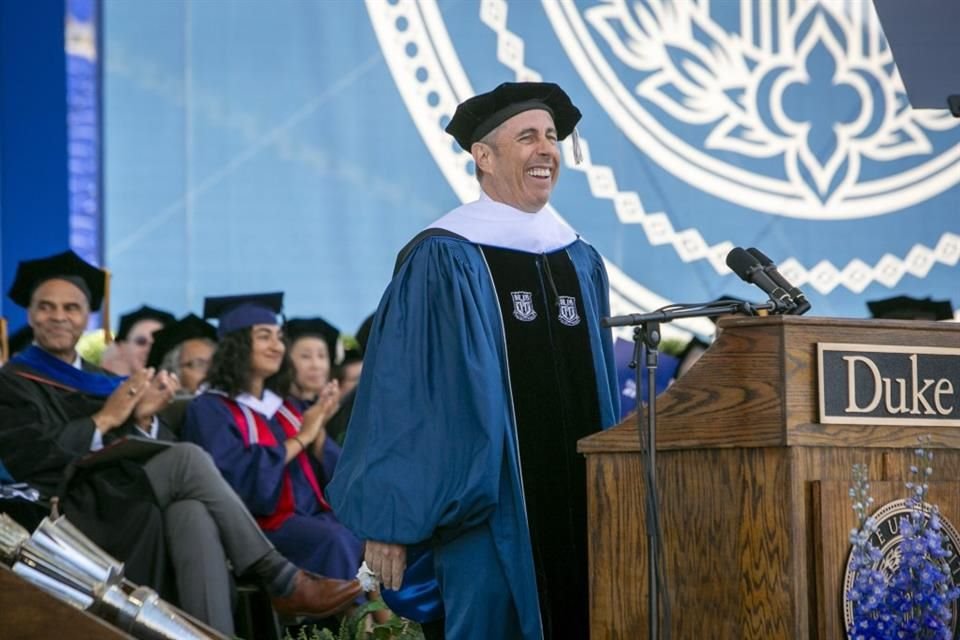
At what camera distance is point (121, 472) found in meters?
5.36

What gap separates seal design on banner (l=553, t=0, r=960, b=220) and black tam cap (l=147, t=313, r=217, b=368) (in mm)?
2093

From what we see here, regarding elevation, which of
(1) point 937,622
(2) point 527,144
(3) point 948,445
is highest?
(2) point 527,144

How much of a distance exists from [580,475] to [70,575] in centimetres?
132

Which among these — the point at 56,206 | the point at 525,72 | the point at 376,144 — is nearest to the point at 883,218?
the point at 525,72

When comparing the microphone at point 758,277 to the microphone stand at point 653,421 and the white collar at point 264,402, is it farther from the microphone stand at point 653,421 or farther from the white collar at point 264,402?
the white collar at point 264,402

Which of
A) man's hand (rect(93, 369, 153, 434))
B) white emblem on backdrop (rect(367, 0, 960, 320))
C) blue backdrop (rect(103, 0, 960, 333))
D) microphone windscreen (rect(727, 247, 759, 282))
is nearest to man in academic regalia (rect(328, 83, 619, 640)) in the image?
microphone windscreen (rect(727, 247, 759, 282))

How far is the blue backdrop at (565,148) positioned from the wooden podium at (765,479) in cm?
346

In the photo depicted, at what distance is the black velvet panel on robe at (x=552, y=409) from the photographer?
341 cm

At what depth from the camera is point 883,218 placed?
24.4 feet

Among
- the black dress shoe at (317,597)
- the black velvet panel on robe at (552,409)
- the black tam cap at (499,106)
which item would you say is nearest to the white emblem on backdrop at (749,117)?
the black dress shoe at (317,597)

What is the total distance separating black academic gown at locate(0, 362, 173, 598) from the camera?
5.21 metres

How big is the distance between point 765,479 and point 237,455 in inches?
140

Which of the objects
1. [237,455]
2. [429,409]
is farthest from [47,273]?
[429,409]

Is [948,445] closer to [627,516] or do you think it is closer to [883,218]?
[627,516]
